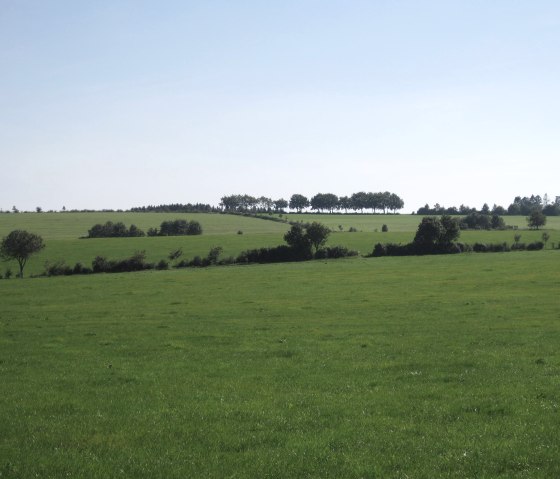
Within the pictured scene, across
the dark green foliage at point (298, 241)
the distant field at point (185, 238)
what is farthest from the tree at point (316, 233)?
the distant field at point (185, 238)

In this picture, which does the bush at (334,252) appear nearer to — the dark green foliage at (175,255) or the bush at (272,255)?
the bush at (272,255)

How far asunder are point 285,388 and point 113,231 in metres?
127

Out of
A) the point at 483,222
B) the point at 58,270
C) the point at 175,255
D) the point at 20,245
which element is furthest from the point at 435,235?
the point at 20,245

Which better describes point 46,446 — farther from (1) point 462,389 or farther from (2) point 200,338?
(2) point 200,338

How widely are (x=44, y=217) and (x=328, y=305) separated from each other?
14804cm

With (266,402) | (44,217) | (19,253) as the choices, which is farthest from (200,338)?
(44,217)

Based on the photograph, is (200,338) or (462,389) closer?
(462,389)

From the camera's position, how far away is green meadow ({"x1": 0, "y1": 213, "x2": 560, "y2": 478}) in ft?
35.0

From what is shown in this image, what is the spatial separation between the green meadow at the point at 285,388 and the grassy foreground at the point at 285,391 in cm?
6

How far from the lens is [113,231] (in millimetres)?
137375

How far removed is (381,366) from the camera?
19.4 meters

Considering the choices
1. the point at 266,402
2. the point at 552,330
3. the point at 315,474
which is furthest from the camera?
the point at 552,330

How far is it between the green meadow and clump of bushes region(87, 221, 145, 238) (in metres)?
93.3

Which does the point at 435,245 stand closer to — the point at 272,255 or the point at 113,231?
the point at 272,255
